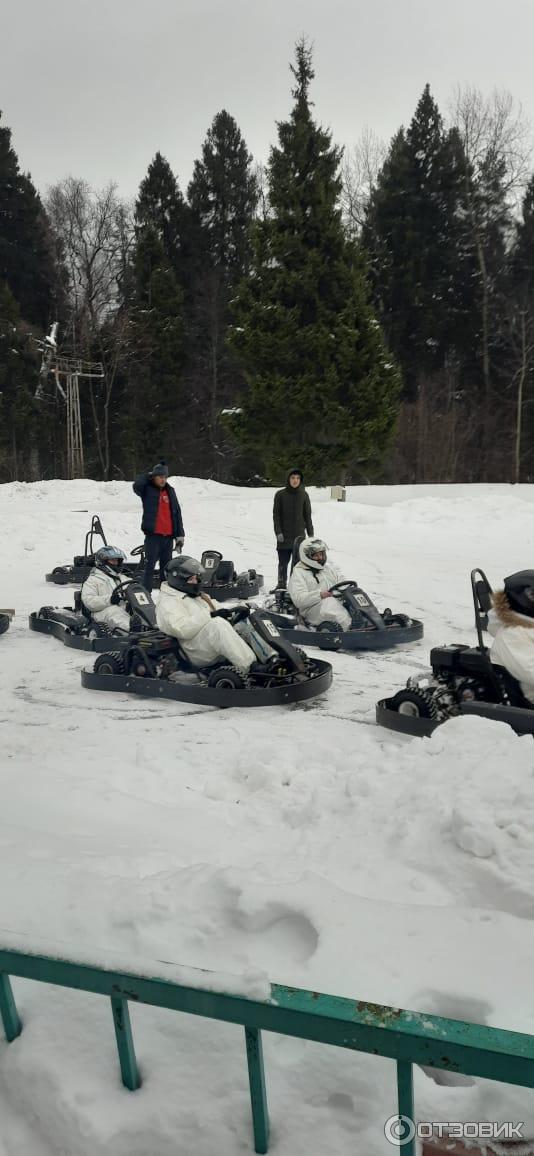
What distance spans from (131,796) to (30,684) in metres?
3.15

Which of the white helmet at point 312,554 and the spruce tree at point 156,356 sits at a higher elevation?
the spruce tree at point 156,356

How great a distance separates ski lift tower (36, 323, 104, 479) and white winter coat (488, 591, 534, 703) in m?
25.8

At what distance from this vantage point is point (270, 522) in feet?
57.4

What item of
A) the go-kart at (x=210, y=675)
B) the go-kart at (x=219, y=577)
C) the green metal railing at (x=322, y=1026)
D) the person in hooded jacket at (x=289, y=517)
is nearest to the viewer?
the green metal railing at (x=322, y=1026)

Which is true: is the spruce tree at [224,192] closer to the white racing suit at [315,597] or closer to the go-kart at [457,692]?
the white racing suit at [315,597]

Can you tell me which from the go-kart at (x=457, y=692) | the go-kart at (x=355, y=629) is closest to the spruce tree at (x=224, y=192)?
the go-kart at (x=355, y=629)

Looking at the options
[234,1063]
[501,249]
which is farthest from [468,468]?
A: [234,1063]

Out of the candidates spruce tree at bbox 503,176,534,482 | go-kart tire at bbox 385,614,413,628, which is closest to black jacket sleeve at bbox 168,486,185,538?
go-kart tire at bbox 385,614,413,628

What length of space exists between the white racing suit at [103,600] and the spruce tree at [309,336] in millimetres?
15681

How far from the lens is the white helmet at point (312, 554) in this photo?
8.83m

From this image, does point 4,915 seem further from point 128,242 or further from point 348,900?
point 128,242

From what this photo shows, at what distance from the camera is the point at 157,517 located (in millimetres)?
10242

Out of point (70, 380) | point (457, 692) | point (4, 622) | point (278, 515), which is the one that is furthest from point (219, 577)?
point (70, 380)

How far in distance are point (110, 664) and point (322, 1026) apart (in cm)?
535
